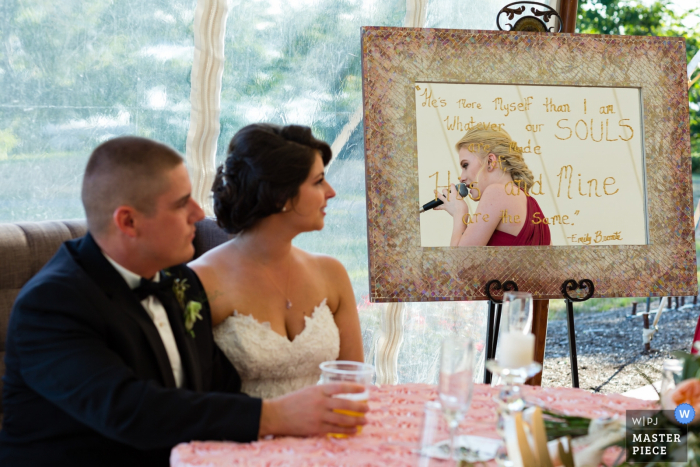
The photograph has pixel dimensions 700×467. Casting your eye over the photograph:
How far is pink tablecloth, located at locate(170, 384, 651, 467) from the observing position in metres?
1.33

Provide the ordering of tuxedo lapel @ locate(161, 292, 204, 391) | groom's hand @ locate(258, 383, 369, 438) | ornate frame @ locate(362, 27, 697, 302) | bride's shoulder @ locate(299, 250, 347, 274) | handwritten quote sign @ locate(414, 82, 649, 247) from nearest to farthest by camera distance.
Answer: groom's hand @ locate(258, 383, 369, 438)
tuxedo lapel @ locate(161, 292, 204, 391)
bride's shoulder @ locate(299, 250, 347, 274)
ornate frame @ locate(362, 27, 697, 302)
handwritten quote sign @ locate(414, 82, 649, 247)

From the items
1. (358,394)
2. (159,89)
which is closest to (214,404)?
(358,394)

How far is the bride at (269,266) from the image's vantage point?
2207mm

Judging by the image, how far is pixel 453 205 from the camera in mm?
2953

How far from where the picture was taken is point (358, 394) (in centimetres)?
148

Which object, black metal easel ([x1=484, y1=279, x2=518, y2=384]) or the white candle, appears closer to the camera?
the white candle

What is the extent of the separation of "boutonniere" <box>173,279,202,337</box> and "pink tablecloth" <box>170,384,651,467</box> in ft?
1.42

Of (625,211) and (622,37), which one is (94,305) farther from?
(622,37)

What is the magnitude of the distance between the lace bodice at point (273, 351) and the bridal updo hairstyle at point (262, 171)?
360 millimetres

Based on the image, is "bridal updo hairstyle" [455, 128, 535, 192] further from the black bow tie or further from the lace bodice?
the black bow tie

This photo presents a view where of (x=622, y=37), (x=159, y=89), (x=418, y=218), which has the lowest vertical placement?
(x=418, y=218)

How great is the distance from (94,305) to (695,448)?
1.23 metres
